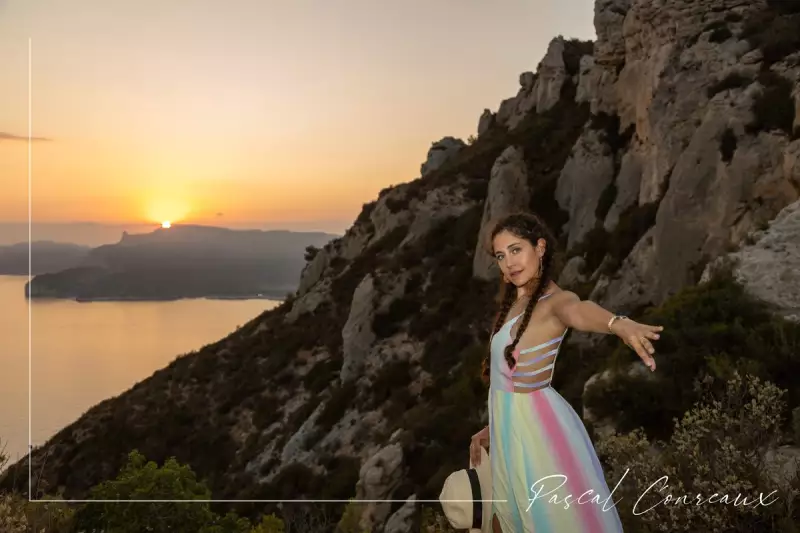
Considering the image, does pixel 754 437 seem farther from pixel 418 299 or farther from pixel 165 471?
pixel 418 299

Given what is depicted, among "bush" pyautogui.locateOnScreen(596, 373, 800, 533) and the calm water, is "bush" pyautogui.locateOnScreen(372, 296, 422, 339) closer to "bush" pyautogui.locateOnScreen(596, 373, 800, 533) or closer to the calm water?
the calm water

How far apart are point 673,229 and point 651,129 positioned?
6.15 metres

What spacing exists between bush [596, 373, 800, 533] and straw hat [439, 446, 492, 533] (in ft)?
5.95

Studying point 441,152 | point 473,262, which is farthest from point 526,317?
point 441,152

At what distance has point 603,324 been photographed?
3164mm

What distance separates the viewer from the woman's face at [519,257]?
3.72m

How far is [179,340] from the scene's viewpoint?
51.2m

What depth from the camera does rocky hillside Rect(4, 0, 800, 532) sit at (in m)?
16.8

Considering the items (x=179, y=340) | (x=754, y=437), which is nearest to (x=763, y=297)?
(x=754, y=437)

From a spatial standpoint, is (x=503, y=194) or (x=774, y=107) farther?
(x=503, y=194)

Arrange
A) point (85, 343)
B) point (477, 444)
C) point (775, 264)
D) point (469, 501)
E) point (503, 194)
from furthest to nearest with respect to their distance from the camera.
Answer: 1. point (85, 343)
2. point (503, 194)
3. point (775, 264)
4. point (477, 444)
5. point (469, 501)

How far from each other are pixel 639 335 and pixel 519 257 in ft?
2.95

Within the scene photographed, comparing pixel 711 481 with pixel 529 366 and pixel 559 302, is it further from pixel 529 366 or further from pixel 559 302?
pixel 559 302

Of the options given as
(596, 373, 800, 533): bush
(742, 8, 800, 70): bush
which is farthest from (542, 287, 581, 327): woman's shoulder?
(742, 8, 800, 70): bush
